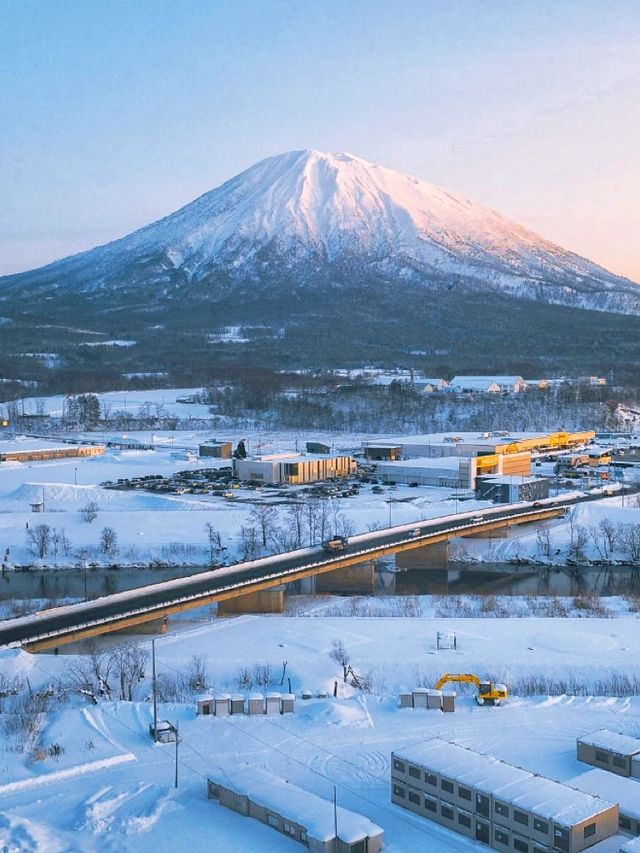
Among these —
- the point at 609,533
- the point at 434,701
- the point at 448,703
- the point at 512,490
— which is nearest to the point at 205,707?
the point at 434,701

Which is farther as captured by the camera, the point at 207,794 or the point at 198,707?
the point at 198,707

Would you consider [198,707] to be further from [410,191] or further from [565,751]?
[410,191]

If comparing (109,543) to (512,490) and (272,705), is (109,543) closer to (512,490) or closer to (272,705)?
(512,490)

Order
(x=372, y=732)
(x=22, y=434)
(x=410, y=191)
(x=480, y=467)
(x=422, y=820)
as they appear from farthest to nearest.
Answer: (x=410, y=191), (x=22, y=434), (x=480, y=467), (x=372, y=732), (x=422, y=820)

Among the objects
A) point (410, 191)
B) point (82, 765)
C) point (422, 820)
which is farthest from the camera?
point (410, 191)

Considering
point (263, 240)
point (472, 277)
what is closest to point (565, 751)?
point (472, 277)

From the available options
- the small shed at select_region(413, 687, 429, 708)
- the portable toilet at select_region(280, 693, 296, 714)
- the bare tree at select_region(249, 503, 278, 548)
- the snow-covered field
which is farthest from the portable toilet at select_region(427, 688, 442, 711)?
the bare tree at select_region(249, 503, 278, 548)
